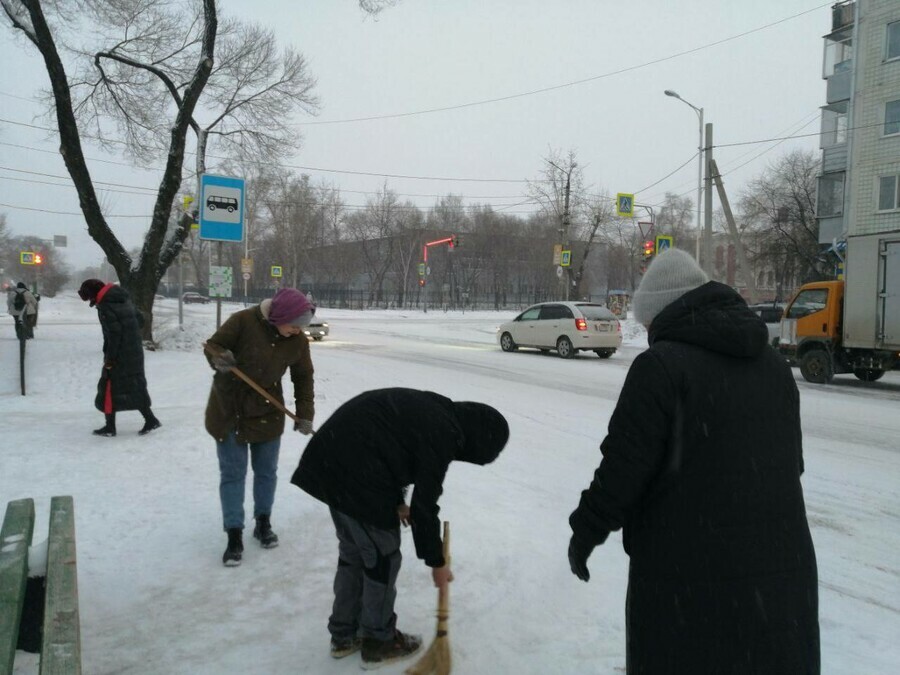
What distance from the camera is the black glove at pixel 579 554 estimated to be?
2.15 meters

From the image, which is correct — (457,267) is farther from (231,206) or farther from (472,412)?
(472,412)

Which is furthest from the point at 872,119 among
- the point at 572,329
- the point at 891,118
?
the point at 572,329

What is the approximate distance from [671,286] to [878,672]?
2330mm

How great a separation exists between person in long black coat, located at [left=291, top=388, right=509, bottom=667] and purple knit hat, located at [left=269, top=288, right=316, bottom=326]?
138cm

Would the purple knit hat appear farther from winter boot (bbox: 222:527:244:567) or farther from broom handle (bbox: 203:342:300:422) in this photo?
winter boot (bbox: 222:527:244:567)

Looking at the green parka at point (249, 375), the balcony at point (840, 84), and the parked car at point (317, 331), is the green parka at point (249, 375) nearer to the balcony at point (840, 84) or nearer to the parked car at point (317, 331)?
the parked car at point (317, 331)

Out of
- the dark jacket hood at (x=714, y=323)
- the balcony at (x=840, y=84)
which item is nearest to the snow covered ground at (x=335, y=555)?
the dark jacket hood at (x=714, y=323)

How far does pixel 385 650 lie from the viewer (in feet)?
10.5

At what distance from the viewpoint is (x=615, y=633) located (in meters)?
3.45

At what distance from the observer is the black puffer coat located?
7.48 metres

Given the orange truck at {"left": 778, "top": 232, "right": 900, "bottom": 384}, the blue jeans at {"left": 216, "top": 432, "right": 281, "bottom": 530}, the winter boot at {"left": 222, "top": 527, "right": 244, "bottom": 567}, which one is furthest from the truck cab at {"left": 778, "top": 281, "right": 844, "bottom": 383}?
the winter boot at {"left": 222, "top": 527, "right": 244, "bottom": 567}

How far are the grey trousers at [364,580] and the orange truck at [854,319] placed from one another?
1320 cm

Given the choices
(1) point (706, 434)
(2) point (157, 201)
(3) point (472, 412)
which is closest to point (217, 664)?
(3) point (472, 412)

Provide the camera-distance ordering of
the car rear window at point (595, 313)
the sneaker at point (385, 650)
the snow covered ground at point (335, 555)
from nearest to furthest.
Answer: the sneaker at point (385, 650) < the snow covered ground at point (335, 555) < the car rear window at point (595, 313)
